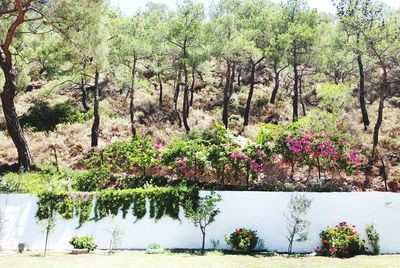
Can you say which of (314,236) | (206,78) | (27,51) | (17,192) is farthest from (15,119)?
(206,78)

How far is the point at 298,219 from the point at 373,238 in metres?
2.37

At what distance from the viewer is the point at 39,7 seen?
58.2 ft

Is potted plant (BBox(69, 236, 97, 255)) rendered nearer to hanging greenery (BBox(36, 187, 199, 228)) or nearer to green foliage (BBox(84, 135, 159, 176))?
hanging greenery (BBox(36, 187, 199, 228))

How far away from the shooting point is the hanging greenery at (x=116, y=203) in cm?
1450

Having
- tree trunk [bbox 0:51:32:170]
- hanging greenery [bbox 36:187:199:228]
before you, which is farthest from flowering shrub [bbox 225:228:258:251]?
tree trunk [bbox 0:51:32:170]

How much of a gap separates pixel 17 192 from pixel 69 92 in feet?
67.4

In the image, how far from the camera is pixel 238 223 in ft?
46.3

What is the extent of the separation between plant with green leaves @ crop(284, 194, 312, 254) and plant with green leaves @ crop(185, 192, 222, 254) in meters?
2.35

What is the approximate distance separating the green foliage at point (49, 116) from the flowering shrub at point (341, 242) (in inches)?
778

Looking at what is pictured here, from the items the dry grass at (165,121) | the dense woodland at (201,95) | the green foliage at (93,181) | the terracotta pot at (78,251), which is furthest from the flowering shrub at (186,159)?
the dry grass at (165,121)

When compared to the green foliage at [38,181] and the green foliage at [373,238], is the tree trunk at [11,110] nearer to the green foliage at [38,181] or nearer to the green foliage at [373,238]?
the green foliage at [38,181]

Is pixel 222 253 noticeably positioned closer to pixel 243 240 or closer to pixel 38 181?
pixel 243 240

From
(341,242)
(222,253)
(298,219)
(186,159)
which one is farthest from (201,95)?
(341,242)

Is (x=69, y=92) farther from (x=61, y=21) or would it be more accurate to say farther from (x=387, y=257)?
(x=387, y=257)
